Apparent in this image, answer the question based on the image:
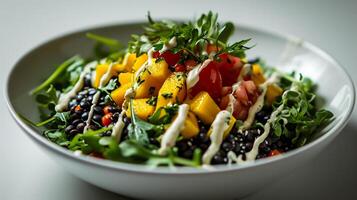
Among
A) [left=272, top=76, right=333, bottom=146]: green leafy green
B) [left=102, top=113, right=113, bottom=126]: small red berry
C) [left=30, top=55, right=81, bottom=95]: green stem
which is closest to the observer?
[left=102, top=113, right=113, bottom=126]: small red berry

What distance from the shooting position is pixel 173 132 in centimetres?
241

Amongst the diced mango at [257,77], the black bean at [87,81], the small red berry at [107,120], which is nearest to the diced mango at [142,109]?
the small red berry at [107,120]

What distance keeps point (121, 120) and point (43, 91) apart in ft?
3.04

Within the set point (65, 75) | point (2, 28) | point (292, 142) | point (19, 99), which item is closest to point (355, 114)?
point (292, 142)

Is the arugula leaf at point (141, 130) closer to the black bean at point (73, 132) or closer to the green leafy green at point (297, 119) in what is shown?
the black bean at point (73, 132)

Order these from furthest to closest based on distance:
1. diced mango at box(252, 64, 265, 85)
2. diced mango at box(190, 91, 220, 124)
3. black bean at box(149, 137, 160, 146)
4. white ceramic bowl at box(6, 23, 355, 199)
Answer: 1. diced mango at box(252, 64, 265, 85)
2. diced mango at box(190, 91, 220, 124)
3. black bean at box(149, 137, 160, 146)
4. white ceramic bowl at box(6, 23, 355, 199)

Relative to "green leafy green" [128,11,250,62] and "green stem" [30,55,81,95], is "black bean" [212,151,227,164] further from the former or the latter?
"green stem" [30,55,81,95]

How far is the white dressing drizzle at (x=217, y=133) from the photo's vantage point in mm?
2398

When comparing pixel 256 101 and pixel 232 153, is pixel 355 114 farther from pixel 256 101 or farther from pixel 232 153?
pixel 232 153

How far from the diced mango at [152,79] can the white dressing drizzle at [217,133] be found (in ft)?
1.26

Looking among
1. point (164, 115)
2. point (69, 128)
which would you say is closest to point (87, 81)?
point (69, 128)

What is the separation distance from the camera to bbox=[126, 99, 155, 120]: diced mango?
262cm

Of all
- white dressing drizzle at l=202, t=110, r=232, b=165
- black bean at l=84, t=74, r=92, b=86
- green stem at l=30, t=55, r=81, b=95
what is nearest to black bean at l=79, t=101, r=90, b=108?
black bean at l=84, t=74, r=92, b=86

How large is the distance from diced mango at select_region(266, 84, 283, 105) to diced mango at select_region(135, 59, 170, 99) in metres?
0.69
